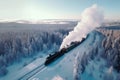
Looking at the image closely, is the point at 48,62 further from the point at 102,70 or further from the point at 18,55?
the point at 18,55

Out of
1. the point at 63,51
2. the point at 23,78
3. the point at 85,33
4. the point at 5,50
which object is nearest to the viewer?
the point at 23,78

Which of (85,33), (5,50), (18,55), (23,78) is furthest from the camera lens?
(85,33)

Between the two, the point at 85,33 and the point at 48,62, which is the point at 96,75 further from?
the point at 85,33

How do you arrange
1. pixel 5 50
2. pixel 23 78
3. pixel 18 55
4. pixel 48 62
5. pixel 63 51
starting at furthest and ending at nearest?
pixel 5 50 < pixel 18 55 < pixel 63 51 < pixel 48 62 < pixel 23 78

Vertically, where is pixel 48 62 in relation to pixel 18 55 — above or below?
above

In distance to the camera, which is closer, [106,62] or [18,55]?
[106,62]

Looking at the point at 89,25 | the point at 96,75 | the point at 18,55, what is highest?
the point at 89,25

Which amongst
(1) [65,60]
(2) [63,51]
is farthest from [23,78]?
(2) [63,51]

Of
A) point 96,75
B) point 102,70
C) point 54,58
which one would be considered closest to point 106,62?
point 102,70

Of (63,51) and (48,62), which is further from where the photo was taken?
(63,51)
